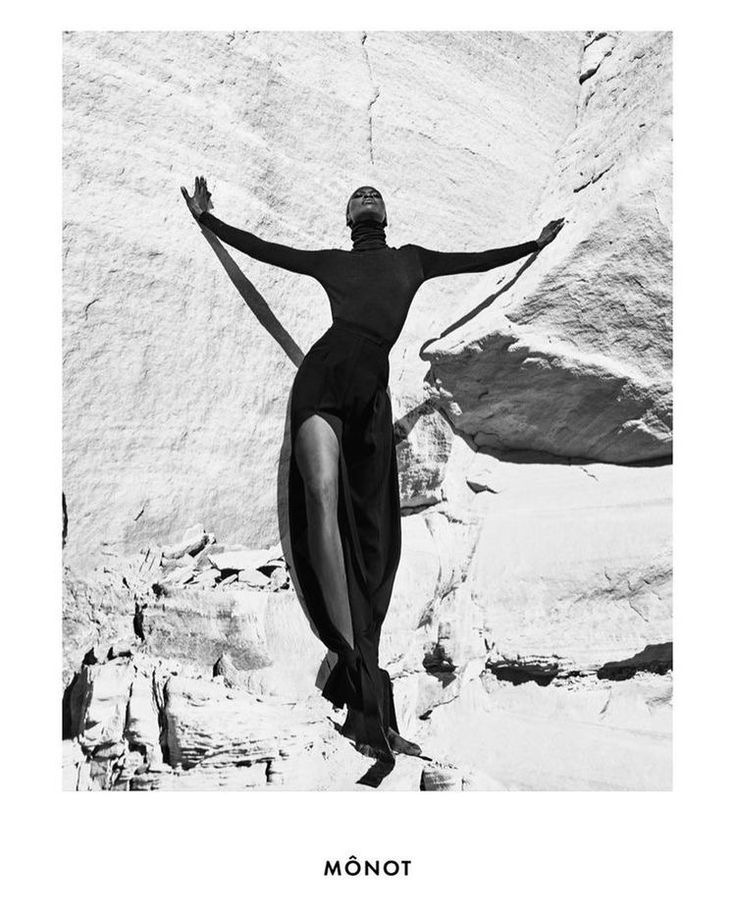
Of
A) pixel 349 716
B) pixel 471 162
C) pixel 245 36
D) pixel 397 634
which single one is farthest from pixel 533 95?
pixel 349 716

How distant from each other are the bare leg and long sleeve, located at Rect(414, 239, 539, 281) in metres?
0.74

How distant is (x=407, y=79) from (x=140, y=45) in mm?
1009

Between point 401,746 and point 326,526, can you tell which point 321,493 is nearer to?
point 326,526

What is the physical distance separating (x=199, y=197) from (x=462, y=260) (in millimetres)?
908

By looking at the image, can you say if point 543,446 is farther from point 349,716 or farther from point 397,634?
point 349,716

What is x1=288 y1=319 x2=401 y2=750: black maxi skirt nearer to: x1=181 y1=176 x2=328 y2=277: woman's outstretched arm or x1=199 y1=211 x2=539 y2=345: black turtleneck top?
x1=199 y1=211 x2=539 y2=345: black turtleneck top

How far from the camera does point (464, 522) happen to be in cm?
471

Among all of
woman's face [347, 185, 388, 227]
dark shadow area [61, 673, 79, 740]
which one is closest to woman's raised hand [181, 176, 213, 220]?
woman's face [347, 185, 388, 227]

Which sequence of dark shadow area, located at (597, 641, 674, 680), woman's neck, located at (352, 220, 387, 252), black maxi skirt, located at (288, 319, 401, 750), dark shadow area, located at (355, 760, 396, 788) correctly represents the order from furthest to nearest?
woman's neck, located at (352, 220, 387, 252)
dark shadow area, located at (597, 641, 674, 680)
black maxi skirt, located at (288, 319, 401, 750)
dark shadow area, located at (355, 760, 396, 788)

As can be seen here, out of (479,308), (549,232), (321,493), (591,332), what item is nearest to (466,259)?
(479,308)

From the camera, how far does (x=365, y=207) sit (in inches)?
180

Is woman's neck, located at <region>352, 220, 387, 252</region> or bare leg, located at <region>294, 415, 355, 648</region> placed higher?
woman's neck, located at <region>352, 220, 387, 252</region>

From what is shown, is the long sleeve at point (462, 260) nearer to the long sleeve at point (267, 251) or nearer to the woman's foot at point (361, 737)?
the long sleeve at point (267, 251)

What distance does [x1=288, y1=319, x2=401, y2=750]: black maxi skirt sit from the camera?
429 cm
